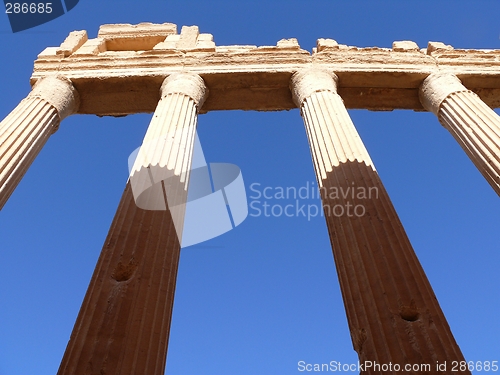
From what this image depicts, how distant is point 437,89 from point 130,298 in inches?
462

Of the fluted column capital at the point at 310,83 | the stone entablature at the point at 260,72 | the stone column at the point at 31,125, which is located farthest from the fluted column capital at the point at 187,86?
the stone column at the point at 31,125

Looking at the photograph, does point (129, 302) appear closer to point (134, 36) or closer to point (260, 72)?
point (260, 72)

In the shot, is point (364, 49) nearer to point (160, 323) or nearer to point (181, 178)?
point (181, 178)

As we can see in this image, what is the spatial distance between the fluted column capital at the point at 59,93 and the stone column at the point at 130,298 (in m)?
5.41

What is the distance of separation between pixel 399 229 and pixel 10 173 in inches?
336

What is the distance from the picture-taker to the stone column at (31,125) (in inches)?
407

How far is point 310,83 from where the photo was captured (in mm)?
14047

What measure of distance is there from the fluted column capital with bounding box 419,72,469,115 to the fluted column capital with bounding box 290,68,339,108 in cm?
301

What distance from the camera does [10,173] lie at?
33.6 feet

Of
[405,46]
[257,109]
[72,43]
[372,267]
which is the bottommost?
[372,267]

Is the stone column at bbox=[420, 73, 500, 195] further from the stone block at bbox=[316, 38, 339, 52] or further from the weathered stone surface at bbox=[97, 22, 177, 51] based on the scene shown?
the weathered stone surface at bbox=[97, 22, 177, 51]

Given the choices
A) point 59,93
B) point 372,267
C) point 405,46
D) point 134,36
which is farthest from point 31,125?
point 405,46

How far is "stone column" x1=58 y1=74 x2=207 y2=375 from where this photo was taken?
631 centimetres

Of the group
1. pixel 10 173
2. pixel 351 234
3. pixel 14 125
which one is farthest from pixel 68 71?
pixel 351 234
